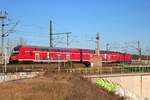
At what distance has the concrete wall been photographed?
1958 inches

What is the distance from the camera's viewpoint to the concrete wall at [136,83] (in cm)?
4974

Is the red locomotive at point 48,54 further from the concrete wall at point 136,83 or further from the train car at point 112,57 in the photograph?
the concrete wall at point 136,83

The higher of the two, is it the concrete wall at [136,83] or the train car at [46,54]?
the train car at [46,54]

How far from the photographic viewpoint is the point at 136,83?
172ft

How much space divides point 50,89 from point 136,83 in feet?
72.9

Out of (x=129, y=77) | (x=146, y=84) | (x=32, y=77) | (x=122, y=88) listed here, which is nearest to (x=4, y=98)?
(x=32, y=77)

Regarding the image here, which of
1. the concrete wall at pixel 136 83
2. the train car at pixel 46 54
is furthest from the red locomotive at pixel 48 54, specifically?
the concrete wall at pixel 136 83

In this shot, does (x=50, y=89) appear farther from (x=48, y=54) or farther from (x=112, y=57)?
(x=112, y=57)

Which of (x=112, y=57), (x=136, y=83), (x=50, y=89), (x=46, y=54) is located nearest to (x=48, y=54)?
(x=46, y=54)

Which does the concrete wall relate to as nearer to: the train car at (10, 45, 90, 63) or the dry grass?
the dry grass

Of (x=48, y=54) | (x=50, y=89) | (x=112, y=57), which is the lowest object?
(x=50, y=89)

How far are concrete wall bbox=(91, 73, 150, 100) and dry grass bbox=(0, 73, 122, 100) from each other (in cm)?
775

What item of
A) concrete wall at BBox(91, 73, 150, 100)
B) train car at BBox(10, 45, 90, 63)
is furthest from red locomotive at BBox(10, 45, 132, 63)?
concrete wall at BBox(91, 73, 150, 100)

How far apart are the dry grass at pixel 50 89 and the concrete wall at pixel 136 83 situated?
7.75 metres
